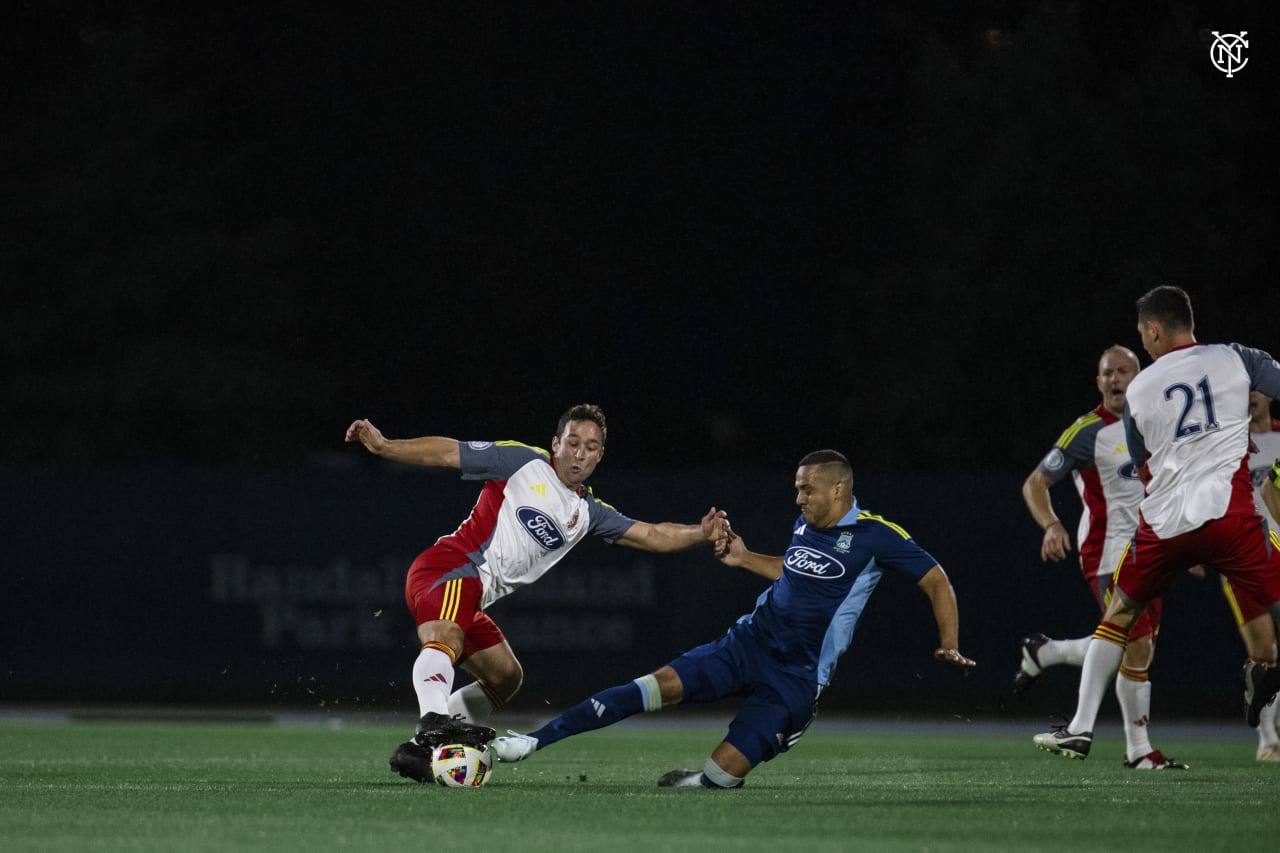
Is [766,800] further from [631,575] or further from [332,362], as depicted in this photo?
[332,362]

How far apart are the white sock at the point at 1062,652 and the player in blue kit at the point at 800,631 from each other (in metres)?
3.25

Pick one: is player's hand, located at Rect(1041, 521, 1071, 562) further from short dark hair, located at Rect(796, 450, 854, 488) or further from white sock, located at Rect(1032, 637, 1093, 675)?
short dark hair, located at Rect(796, 450, 854, 488)

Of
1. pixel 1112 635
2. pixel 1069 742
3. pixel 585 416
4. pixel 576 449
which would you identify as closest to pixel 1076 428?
pixel 1112 635

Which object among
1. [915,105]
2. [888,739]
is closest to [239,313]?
[915,105]

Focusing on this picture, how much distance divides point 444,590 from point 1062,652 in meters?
4.46

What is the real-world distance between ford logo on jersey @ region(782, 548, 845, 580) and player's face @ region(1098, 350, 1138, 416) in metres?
3.30

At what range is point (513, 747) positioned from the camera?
8211 mm

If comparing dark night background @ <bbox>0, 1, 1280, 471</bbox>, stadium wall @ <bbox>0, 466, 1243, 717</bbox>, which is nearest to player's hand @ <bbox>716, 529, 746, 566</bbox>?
stadium wall @ <bbox>0, 466, 1243, 717</bbox>

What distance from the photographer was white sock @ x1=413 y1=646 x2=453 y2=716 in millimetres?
8484

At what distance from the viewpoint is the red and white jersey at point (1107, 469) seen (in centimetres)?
1129

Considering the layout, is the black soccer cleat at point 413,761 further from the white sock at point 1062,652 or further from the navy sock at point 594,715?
the white sock at point 1062,652

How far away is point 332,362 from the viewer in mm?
32531

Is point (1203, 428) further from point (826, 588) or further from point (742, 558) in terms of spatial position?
point (742, 558)


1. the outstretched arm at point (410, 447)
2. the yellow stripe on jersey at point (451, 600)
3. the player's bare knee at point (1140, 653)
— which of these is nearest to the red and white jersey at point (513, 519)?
the yellow stripe on jersey at point (451, 600)
